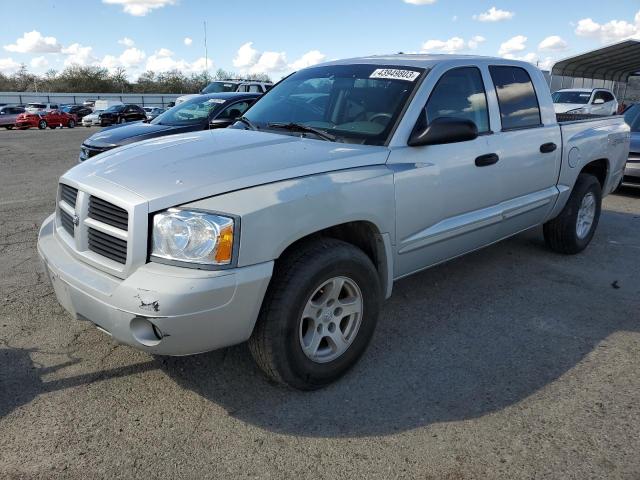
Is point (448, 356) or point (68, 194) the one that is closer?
point (68, 194)

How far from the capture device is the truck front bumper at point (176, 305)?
2414 mm

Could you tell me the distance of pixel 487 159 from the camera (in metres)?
3.91

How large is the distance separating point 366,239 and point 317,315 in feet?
1.97

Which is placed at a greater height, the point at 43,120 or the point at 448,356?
the point at 43,120

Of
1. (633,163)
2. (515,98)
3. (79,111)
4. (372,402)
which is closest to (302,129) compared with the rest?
(372,402)

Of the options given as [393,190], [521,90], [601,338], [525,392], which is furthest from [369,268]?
[521,90]

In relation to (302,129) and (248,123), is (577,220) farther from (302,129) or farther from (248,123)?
(248,123)

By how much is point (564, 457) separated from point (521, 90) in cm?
308

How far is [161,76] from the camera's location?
78.1 metres

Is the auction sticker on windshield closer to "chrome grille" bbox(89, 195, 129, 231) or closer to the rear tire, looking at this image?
"chrome grille" bbox(89, 195, 129, 231)

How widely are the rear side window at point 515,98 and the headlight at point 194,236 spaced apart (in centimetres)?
265

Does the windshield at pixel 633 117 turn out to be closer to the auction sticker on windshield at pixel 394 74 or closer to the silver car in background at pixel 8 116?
the auction sticker on windshield at pixel 394 74

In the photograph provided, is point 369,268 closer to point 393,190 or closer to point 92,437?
point 393,190

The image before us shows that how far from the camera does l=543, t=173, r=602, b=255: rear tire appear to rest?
531 centimetres
